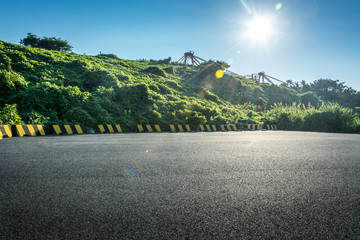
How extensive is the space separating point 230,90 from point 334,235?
44.1m

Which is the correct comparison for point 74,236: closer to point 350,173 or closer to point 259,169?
point 259,169

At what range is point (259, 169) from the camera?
4.30 metres

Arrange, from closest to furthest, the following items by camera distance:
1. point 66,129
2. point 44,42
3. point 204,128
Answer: point 66,129
point 204,128
point 44,42

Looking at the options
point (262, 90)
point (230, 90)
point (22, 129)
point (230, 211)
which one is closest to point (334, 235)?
point (230, 211)

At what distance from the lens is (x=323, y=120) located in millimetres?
23406

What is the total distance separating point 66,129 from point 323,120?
23.7m

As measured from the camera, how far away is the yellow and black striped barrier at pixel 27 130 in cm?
1010

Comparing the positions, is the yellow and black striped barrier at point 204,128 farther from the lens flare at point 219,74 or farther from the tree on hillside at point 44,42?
the tree on hillside at point 44,42

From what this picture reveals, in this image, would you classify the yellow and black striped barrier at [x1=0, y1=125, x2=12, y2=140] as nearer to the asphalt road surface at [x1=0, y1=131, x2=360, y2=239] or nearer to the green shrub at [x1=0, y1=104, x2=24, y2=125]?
the green shrub at [x1=0, y1=104, x2=24, y2=125]

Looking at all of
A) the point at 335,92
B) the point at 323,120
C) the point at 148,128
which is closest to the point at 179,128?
the point at 148,128

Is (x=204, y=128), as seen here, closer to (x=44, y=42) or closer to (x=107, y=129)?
(x=107, y=129)

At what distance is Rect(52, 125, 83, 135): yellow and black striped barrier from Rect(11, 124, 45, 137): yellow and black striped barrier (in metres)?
0.63

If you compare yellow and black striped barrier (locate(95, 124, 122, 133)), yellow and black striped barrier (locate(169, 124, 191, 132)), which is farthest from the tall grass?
yellow and black striped barrier (locate(95, 124, 122, 133))

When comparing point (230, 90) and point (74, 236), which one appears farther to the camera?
point (230, 90)
